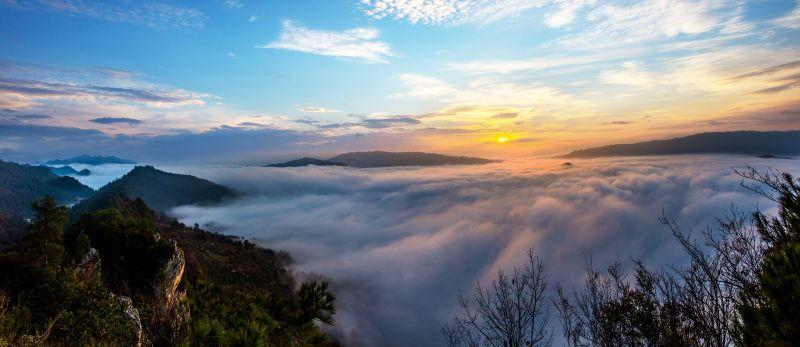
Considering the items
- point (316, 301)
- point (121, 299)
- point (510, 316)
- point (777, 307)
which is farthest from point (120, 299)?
point (777, 307)

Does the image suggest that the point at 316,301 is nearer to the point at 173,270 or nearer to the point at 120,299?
the point at 120,299

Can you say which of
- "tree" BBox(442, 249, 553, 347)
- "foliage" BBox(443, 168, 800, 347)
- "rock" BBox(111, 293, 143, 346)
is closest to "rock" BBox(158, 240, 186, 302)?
"rock" BBox(111, 293, 143, 346)

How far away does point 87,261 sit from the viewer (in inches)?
1027

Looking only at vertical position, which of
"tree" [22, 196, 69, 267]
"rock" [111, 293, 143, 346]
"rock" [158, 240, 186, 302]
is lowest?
"rock" [158, 240, 186, 302]

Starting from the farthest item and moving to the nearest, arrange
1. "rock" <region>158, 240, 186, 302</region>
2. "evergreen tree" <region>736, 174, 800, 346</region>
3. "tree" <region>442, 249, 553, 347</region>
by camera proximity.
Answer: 1. "rock" <region>158, 240, 186, 302</region>
2. "tree" <region>442, 249, 553, 347</region>
3. "evergreen tree" <region>736, 174, 800, 346</region>

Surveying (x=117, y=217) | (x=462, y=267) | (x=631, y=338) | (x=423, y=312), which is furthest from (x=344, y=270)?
(x=631, y=338)

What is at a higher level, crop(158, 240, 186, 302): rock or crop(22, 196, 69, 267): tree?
crop(22, 196, 69, 267): tree

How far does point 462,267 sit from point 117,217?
16276cm

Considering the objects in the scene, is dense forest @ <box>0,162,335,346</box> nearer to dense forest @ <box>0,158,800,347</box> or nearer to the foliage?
dense forest @ <box>0,158,800,347</box>

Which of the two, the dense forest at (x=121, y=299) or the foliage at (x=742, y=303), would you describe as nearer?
the foliage at (x=742, y=303)

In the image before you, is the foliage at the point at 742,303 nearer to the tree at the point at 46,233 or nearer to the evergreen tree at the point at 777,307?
the evergreen tree at the point at 777,307

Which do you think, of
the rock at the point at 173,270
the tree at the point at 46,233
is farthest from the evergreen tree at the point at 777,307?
the tree at the point at 46,233

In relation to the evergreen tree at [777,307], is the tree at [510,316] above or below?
below

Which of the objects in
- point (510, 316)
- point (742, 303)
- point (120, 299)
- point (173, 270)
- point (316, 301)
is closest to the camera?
point (742, 303)
